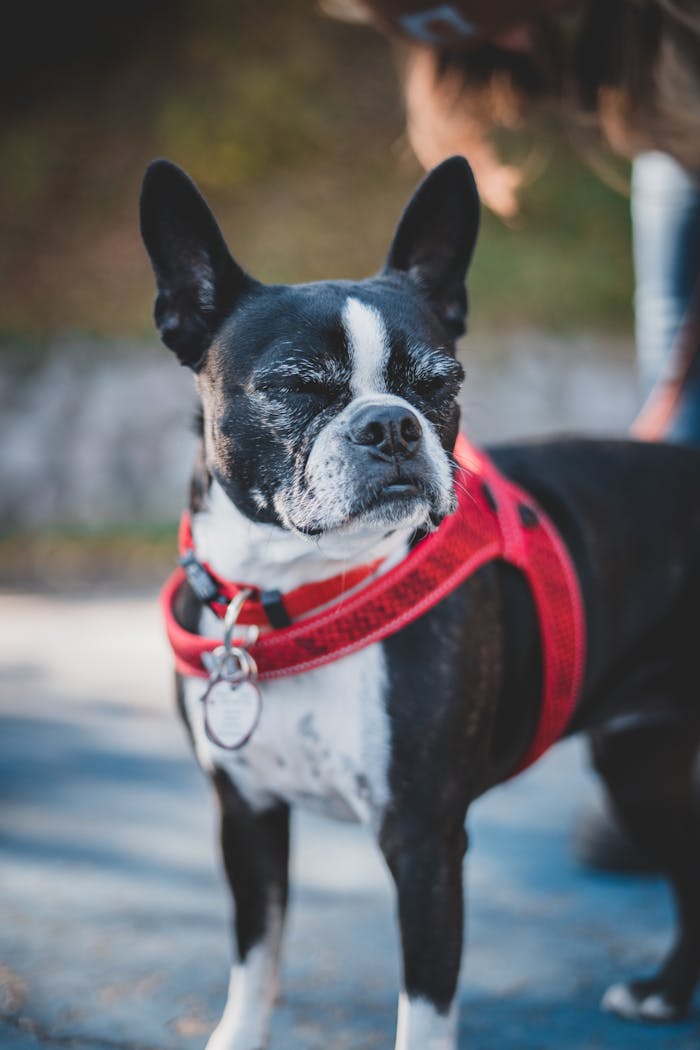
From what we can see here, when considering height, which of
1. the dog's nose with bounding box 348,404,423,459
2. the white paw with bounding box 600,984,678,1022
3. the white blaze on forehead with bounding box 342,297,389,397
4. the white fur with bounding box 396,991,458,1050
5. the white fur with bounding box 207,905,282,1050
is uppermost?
the white blaze on forehead with bounding box 342,297,389,397

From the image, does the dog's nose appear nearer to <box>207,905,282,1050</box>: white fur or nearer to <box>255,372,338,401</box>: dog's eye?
<box>255,372,338,401</box>: dog's eye

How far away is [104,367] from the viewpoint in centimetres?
740

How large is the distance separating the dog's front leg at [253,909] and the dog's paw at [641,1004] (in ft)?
2.09

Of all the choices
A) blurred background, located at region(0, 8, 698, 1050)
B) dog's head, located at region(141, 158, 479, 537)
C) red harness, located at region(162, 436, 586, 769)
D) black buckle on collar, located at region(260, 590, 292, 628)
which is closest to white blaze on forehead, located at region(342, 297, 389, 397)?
dog's head, located at region(141, 158, 479, 537)

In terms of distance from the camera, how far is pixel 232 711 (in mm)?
1588

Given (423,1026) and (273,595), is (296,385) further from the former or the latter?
(423,1026)

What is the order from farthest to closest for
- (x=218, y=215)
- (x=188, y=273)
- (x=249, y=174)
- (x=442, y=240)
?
(x=249, y=174) → (x=218, y=215) → (x=442, y=240) → (x=188, y=273)

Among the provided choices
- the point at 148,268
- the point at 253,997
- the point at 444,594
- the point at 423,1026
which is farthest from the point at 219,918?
the point at 148,268

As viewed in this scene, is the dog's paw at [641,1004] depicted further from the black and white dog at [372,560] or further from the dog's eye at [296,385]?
the dog's eye at [296,385]

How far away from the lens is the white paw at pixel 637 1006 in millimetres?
1931

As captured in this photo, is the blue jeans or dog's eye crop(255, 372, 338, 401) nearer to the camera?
dog's eye crop(255, 372, 338, 401)

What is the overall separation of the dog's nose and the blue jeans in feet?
3.84

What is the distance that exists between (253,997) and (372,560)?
30.1 inches

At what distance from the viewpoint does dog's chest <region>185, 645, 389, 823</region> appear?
5.08ft
